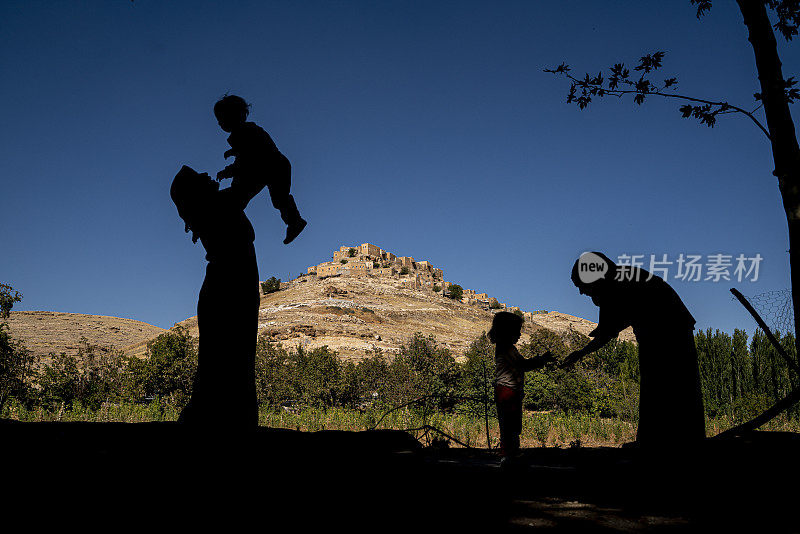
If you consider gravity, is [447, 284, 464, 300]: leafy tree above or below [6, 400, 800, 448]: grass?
above

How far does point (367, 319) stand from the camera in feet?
240

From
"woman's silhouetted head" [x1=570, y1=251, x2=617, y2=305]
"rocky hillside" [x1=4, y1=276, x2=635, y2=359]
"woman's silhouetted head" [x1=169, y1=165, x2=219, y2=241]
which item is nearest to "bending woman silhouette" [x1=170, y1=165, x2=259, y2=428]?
"woman's silhouetted head" [x1=169, y1=165, x2=219, y2=241]

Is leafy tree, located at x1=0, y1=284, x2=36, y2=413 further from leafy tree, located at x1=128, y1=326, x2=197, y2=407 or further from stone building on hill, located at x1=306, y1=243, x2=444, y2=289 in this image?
stone building on hill, located at x1=306, y1=243, x2=444, y2=289

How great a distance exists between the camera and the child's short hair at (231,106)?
3.32 metres

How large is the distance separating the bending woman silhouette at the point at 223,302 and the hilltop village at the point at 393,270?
4066 inches

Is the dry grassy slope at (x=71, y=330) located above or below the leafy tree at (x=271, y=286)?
below

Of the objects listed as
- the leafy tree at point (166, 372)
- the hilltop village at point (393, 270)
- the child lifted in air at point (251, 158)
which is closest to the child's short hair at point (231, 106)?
the child lifted in air at point (251, 158)

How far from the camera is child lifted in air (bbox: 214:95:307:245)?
10.5ft

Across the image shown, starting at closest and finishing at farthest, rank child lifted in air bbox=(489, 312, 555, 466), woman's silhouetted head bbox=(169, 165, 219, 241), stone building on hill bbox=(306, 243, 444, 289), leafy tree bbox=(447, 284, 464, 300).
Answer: woman's silhouetted head bbox=(169, 165, 219, 241)
child lifted in air bbox=(489, 312, 555, 466)
leafy tree bbox=(447, 284, 464, 300)
stone building on hill bbox=(306, 243, 444, 289)

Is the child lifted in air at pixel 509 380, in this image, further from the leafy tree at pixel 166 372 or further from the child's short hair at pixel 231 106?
the leafy tree at pixel 166 372

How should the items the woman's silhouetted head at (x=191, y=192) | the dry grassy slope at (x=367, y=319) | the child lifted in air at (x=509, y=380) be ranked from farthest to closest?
the dry grassy slope at (x=367, y=319), the child lifted in air at (x=509, y=380), the woman's silhouetted head at (x=191, y=192)

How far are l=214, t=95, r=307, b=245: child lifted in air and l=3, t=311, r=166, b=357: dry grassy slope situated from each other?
58.7 metres

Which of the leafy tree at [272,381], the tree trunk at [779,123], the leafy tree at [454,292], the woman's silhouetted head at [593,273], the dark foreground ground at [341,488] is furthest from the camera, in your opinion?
the leafy tree at [454,292]

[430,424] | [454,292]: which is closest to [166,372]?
[430,424]
